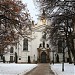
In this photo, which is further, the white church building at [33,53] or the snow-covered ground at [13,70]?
the white church building at [33,53]

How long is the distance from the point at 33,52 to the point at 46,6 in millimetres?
90166

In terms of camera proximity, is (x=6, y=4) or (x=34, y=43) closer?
(x=6, y=4)

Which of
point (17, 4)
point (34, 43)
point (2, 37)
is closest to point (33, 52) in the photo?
point (34, 43)

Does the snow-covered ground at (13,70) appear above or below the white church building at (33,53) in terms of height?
below

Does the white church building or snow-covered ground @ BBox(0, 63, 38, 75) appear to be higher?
the white church building

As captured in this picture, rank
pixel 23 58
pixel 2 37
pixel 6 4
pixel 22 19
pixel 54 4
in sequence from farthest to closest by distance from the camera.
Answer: pixel 23 58 → pixel 2 37 → pixel 22 19 → pixel 6 4 → pixel 54 4

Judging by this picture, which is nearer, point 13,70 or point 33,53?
point 13,70

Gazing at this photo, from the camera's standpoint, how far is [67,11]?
Answer: 25438 mm

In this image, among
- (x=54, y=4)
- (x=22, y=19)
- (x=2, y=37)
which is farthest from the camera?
(x=2, y=37)

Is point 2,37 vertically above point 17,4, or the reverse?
point 17,4

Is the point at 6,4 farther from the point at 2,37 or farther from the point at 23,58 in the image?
the point at 23,58

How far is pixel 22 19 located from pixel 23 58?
8498 cm

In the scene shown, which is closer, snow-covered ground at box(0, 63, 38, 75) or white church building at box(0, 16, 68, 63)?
snow-covered ground at box(0, 63, 38, 75)

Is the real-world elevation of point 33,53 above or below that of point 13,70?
above
